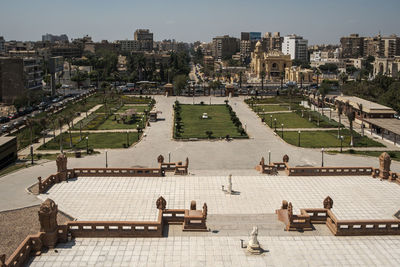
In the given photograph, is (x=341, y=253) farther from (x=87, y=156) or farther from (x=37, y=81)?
(x=37, y=81)

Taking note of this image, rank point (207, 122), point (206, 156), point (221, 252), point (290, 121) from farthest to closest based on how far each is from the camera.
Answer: point (290, 121) < point (207, 122) < point (206, 156) < point (221, 252)

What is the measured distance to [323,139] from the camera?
187ft

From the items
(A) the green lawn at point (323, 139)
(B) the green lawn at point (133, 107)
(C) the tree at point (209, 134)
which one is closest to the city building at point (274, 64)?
(B) the green lawn at point (133, 107)

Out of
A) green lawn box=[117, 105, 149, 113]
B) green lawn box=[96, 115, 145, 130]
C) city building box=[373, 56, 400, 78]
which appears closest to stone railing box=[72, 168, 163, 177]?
green lawn box=[96, 115, 145, 130]

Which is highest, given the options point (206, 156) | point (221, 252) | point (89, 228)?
point (89, 228)

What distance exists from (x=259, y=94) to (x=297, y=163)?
214ft

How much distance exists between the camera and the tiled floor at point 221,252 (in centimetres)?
1839

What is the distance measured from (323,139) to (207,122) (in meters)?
20.8

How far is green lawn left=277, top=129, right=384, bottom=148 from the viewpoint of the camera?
5394 centimetres

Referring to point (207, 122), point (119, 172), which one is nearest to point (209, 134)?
point (207, 122)

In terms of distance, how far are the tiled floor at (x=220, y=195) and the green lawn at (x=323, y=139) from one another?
2320 centimetres

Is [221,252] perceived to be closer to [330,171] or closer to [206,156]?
[330,171]

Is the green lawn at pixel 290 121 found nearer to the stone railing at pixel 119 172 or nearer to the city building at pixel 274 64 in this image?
the stone railing at pixel 119 172

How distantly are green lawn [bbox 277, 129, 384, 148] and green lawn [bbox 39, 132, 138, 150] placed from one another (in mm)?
22384
